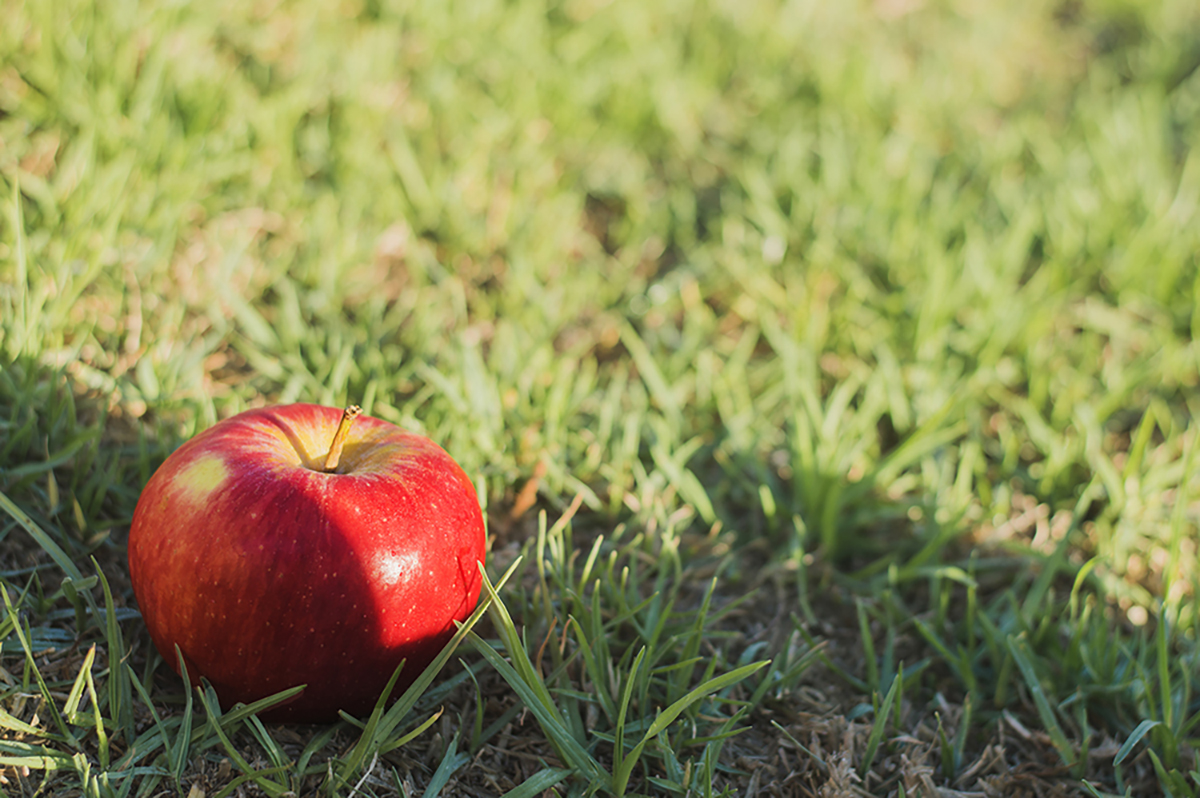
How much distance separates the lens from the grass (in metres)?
1.59

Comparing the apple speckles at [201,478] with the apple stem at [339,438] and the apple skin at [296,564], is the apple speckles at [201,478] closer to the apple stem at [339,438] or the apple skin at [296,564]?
the apple skin at [296,564]

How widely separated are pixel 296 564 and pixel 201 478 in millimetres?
208

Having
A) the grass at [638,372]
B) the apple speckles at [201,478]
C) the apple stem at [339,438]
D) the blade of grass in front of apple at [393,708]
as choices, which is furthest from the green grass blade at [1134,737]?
the apple speckles at [201,478]

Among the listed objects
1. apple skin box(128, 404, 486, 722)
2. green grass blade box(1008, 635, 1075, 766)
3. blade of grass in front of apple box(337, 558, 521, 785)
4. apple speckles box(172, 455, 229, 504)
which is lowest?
green grass blade box(1008, 635, 1075, 766)

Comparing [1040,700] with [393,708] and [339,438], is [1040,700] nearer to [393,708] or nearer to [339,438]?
[393,708]

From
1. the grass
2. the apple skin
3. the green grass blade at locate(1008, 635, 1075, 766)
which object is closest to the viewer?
the apple skin

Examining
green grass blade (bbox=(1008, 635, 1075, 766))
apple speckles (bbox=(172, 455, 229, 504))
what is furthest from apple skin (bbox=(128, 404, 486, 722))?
green grass blade (bbox=(1008, 635, 1075, 766))

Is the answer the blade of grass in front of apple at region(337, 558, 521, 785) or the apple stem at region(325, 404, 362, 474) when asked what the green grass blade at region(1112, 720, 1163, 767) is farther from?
the apple stem at region(325, 404, 362, 474)

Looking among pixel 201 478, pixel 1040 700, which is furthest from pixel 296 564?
pixel 1040 700

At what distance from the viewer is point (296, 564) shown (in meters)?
1.29

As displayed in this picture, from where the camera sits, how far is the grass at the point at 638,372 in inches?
62.7

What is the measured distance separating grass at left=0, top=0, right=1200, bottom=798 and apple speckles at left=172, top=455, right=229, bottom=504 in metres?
0.32

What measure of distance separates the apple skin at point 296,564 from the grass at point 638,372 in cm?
9

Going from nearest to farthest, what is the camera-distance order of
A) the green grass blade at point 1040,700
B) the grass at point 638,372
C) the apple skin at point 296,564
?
the apple skin at point 296,564
the grass at point 638,372
the green grass blade at point 1040,700
